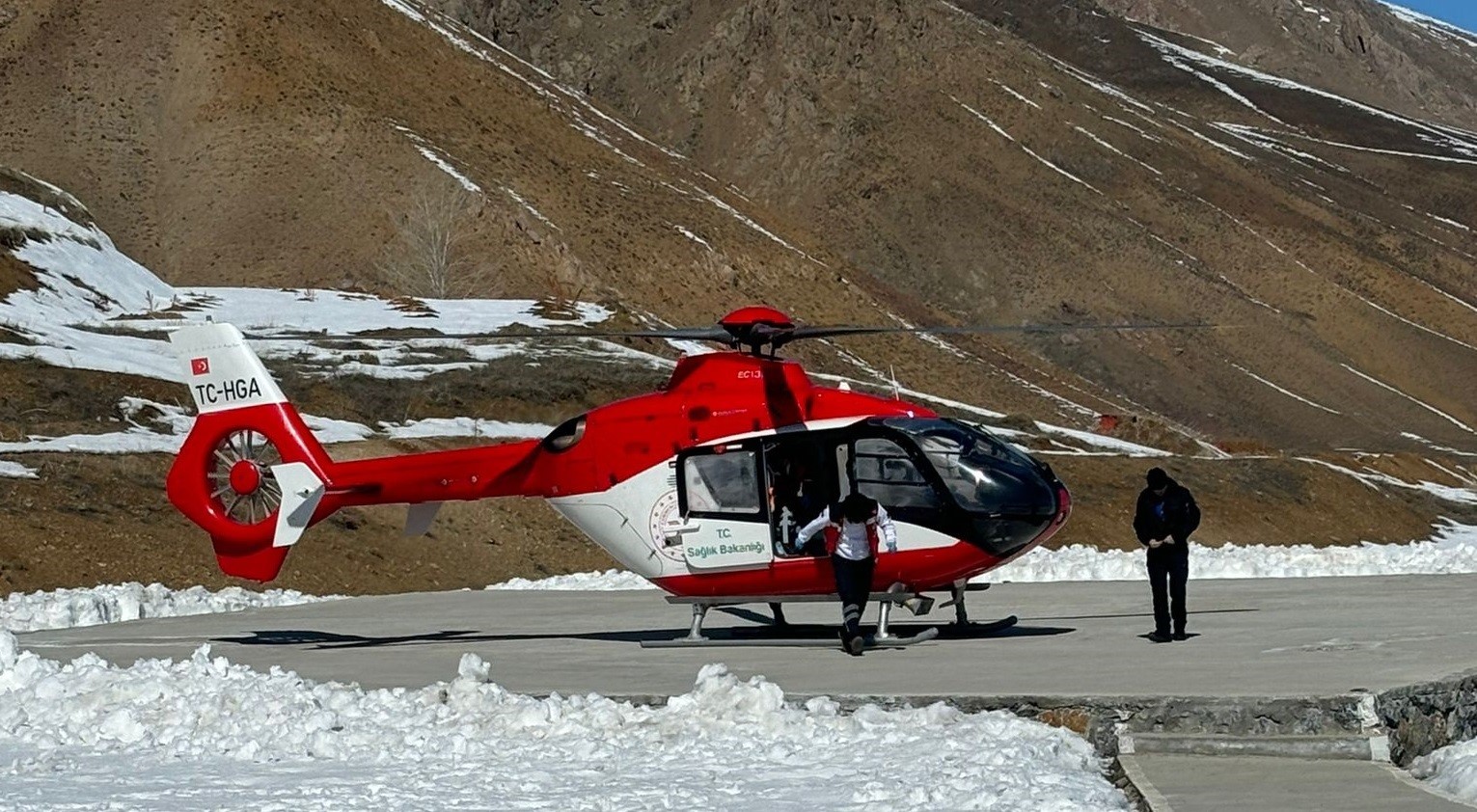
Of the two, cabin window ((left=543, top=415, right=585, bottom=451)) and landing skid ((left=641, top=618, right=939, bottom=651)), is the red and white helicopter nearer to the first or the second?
cabin window ((left=543, top=415, right=585, bottom=451))

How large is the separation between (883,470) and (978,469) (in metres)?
0.95

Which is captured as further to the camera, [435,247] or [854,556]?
[435,247]

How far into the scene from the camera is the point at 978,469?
18.6 m

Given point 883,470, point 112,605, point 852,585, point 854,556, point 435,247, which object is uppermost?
point 883,470

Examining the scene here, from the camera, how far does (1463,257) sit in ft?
521

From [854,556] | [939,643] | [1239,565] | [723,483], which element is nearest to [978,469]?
[854,556]

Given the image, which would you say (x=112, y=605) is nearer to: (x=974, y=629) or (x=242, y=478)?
(x=242, y=478)

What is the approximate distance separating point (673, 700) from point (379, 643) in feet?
26.6

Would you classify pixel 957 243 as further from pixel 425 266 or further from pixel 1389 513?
pixel 1389 513

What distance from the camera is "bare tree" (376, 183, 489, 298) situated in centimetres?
7481

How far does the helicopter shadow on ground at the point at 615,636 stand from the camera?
65.7 ft

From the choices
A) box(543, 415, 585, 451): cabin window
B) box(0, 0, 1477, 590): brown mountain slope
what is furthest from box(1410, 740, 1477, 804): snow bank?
box(0, 0, 1477, 590): brown mountain slope

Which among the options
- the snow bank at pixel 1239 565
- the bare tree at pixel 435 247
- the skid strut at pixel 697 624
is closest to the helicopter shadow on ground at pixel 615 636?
the skid strut at pixel 697 624

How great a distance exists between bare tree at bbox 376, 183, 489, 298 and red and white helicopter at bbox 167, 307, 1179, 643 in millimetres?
53224
